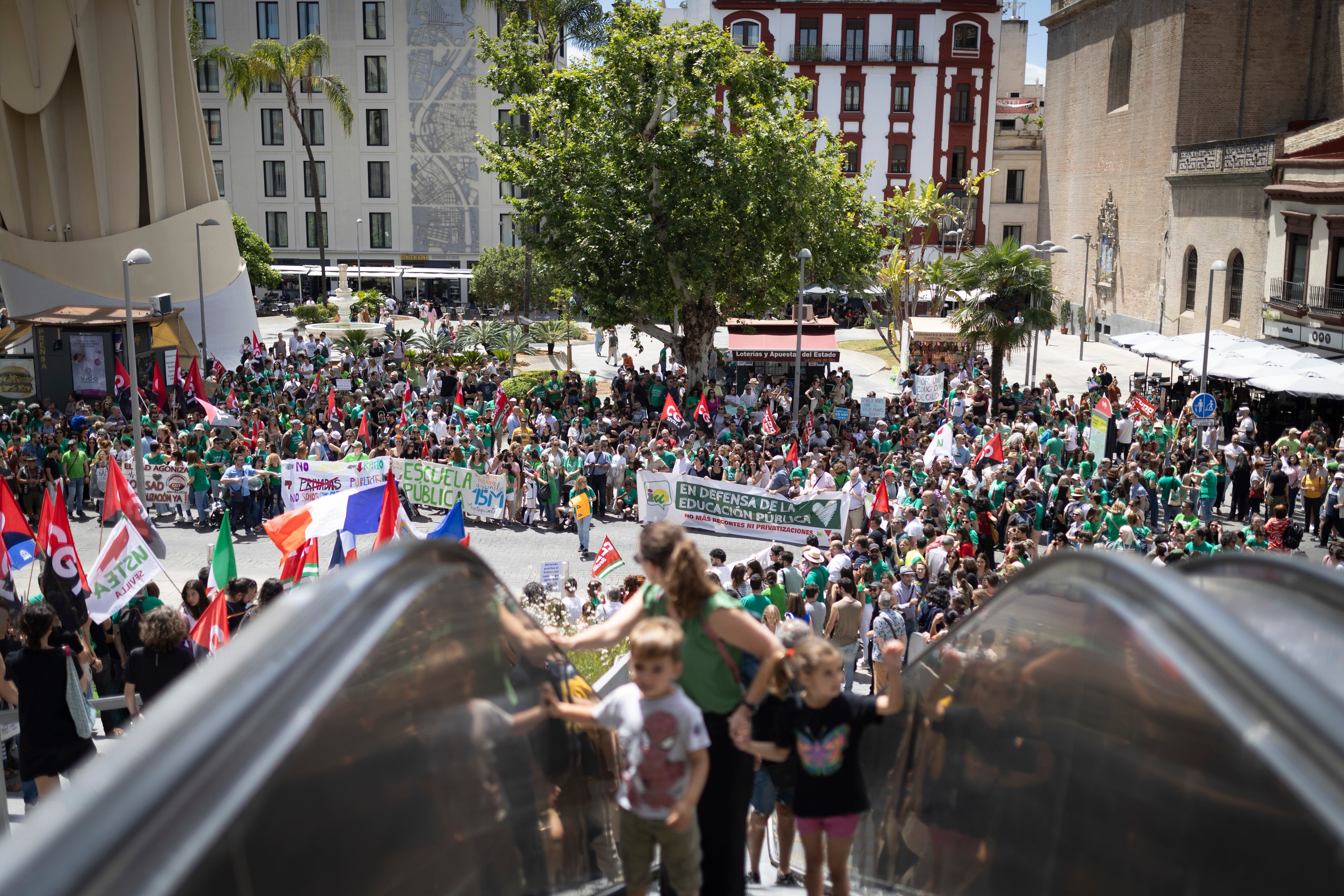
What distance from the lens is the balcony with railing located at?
64688mm

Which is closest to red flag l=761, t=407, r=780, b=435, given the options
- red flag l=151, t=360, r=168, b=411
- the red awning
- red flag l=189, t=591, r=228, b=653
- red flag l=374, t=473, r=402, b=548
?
A: the red awning

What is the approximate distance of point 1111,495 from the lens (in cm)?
1784

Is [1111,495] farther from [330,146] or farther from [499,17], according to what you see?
[330,146]

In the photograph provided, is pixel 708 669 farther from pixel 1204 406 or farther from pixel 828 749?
pixel 1204 406

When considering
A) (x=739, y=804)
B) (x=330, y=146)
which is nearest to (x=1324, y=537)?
(x=739, y=804)

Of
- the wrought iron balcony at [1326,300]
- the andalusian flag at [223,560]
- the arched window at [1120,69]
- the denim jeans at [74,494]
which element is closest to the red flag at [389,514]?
the andalusian flag at [223,560]

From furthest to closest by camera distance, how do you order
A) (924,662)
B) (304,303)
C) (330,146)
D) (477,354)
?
1. (330,146)
2. (304,303)
3. (477,354)
4. (924,662)

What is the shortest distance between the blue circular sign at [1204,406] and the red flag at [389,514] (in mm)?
15101

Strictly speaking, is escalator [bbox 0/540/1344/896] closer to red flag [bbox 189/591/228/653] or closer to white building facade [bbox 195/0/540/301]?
red flag [bbox 189/591/228/653]

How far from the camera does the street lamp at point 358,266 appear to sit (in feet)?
202

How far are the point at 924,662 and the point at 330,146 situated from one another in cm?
6675

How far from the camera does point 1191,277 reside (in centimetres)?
4456

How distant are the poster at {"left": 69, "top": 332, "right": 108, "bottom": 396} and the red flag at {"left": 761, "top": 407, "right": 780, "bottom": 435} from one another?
1672cm

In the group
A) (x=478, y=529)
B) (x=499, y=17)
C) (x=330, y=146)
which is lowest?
(x=478, y=529)
